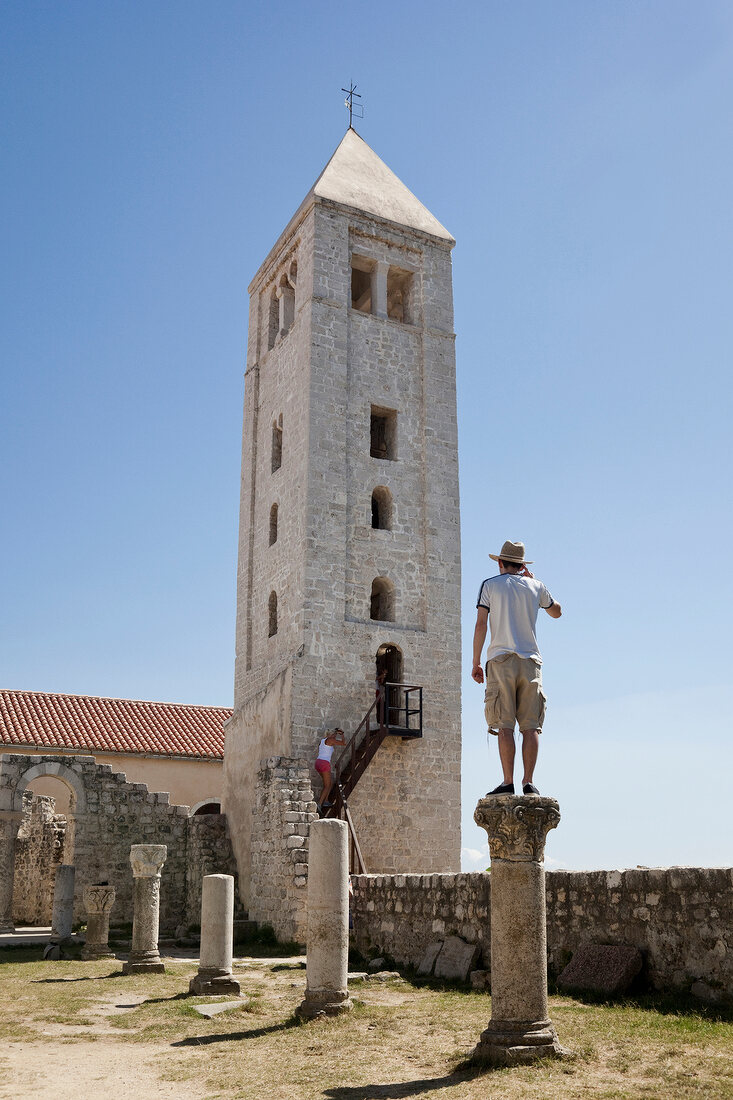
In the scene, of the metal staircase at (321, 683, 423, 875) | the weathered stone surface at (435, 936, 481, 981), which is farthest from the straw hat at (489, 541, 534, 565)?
the metal staircase at (321, 683, 423, 875)

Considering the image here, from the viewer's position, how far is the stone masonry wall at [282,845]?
17.4 metres

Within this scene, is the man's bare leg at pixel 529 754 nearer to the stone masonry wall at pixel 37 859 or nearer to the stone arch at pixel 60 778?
the stone arch at pixel 60 778

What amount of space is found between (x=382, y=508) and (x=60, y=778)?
32.6 ft

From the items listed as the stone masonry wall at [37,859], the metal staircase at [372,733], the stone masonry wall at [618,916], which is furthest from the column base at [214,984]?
the stone masonry wall at [37,859]

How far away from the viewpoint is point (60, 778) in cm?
2045

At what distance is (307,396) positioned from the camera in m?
24.0

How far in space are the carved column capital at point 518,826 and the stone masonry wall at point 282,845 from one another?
1086 centimetres

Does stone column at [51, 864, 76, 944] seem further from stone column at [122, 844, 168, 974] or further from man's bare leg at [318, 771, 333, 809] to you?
man's bare leg at [318, 771, 333, 809]

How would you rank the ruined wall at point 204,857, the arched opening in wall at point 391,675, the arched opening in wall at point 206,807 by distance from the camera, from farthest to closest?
the arched opening in wall at point 206,807 → the arched opening in wall at point 391,675 → the ruined wall at point 204,857

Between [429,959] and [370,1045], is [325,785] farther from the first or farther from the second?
[370,1045]

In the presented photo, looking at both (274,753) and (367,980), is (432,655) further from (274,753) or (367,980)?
(367,980)

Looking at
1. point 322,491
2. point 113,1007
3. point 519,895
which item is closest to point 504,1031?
point 519,895

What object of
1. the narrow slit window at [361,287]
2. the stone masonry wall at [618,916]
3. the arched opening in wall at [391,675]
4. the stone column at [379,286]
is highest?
the narrow slit window at [361,287]

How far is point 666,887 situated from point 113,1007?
229 inches
